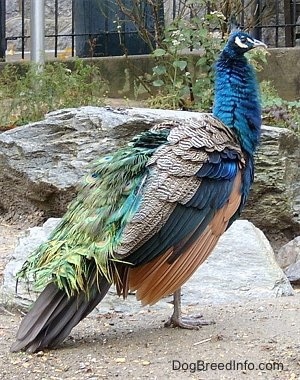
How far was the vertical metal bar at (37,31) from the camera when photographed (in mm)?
9211

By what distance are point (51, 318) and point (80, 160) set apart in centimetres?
311

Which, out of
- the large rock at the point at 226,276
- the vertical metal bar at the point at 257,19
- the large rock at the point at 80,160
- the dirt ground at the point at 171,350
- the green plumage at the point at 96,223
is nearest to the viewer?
the dirt ground at the point at 171,350

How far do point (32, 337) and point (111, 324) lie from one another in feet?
2.57

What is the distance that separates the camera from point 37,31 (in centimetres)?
927

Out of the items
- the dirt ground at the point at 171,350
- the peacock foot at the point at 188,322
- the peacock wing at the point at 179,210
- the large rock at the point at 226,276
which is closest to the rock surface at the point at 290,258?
the large rock at the point at 226,276

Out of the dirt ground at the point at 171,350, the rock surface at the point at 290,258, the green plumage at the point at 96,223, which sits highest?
the green plumage at the point at 96,223

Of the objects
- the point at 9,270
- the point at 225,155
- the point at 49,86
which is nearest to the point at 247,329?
the point at 225,155

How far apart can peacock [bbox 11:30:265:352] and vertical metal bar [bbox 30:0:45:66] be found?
16.4 feet

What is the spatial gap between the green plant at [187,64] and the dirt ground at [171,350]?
3.89 metres

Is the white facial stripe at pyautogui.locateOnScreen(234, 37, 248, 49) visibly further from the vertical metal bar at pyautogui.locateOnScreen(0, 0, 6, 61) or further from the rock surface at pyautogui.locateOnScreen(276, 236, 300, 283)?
the vertical metal bar at pyautogui.locateOnScreen(0, 0, 6, 61)

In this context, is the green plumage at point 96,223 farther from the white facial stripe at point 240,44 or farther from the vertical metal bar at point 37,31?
the vertical metal bar at point 37,31

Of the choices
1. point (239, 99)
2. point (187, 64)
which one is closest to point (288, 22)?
point (187, 64)

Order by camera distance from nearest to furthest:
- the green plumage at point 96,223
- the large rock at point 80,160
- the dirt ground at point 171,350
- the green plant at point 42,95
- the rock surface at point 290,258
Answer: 1. the dirt ground at point 171,350
2. the green plumage at point 96,223
3. the rock surface at point 290,258
4. the large rock at point 80,160
5. the green plant at point 42,95

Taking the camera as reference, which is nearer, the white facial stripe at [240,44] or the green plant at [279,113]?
the white facial stripe at [240,44]
